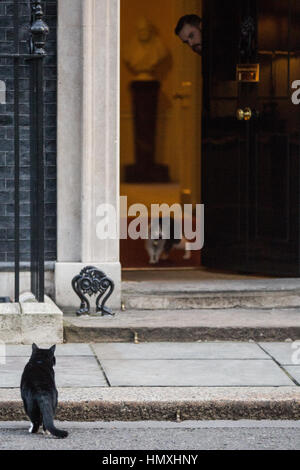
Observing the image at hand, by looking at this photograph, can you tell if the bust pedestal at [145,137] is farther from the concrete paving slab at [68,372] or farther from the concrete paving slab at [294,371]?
the concrete paving slab at [294,371]

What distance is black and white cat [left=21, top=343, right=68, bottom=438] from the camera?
21.9 ft

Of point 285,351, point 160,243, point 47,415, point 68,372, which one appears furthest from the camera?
point 160,243

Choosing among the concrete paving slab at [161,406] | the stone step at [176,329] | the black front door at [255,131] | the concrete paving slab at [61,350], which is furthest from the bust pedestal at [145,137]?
the concrete paving slab at [161,406]

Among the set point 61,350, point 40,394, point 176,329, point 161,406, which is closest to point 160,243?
point 176,329

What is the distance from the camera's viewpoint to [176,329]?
9.50 meters

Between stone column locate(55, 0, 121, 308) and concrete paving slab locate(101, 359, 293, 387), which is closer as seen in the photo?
concrete paving slab locate(101, 359, 293, 387)

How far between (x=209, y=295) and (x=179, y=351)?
61.2 inches

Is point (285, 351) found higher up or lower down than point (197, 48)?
lower down

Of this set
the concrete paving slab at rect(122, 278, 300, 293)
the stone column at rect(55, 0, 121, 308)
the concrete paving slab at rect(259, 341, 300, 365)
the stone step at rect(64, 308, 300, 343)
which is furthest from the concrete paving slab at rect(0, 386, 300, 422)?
the concrete paving slab at rect(122, 278, 300, 293)

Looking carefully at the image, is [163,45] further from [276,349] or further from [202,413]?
[202,413]

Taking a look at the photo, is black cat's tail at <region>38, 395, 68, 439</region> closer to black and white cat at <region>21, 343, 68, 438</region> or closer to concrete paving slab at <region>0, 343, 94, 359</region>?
black and white cat at <region>21, 343, 68, 438</region>

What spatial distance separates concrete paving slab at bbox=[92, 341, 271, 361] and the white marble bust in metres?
11.1

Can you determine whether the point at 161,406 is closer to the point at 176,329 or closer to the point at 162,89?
the point at 176,329

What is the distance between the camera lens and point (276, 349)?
9250 millimetres
